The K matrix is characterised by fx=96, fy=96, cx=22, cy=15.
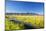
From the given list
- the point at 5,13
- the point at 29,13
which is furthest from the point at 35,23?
the point at 5,13

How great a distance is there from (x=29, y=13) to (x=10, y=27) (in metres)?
0.27

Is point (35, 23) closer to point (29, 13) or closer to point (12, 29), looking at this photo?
point (29, 13)

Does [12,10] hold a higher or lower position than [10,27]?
higher

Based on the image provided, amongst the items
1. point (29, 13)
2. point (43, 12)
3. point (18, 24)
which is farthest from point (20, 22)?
point (43, 12)

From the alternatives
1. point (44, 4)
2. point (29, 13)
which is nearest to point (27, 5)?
point (29, 13)

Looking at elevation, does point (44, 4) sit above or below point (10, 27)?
above

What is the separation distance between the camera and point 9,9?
3.51 ft

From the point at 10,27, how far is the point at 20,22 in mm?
124

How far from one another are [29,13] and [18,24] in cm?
18

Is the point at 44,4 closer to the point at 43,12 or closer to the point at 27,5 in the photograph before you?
the point at 43,12

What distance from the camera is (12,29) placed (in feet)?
3.49
